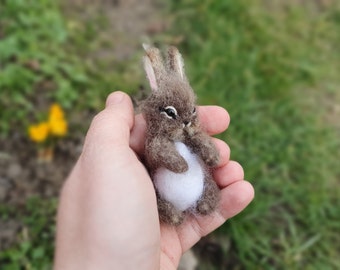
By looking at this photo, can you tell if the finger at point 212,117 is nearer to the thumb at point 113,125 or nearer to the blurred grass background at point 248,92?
the thumb at point 113,125

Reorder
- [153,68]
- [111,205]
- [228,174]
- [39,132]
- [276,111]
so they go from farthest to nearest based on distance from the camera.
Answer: [276,111] < [39,132] < [228,174] < [153,68] < [111,205]

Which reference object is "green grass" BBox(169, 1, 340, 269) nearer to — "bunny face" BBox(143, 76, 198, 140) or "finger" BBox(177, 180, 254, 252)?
"finger" BBox(177, 180, 254, 252)

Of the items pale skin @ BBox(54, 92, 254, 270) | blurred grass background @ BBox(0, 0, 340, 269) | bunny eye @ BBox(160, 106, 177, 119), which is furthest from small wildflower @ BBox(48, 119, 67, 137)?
bunny eye @ BBox(160, 106, 177, 119)

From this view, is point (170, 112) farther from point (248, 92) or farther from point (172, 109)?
point (248, 92)

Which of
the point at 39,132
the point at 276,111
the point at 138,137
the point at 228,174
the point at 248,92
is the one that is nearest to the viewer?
the point at 138,137

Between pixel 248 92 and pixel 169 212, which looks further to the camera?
pixel 248 92

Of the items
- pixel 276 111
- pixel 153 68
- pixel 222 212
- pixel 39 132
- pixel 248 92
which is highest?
pixel 153 68

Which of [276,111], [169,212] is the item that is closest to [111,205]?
[169,212]
